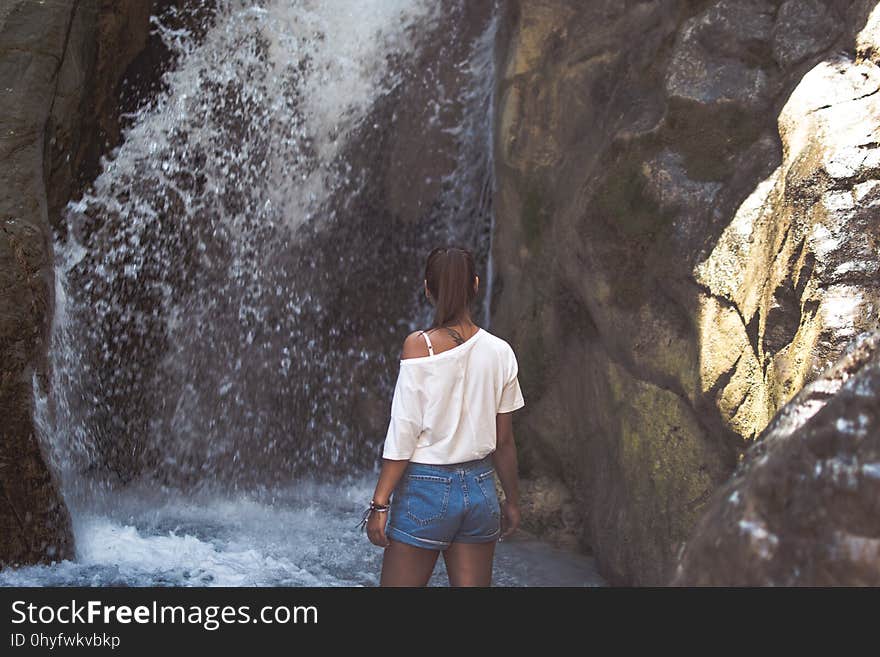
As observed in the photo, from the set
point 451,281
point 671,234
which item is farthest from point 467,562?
point 671,234

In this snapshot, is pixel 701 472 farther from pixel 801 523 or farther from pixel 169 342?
pixel 169 342

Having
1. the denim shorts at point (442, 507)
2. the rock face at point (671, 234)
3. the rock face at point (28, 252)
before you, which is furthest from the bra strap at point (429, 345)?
the rock face at point (28, 252)

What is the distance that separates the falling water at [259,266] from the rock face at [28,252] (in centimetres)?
74

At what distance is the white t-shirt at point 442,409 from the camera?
2.98 metres

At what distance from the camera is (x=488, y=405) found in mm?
3084

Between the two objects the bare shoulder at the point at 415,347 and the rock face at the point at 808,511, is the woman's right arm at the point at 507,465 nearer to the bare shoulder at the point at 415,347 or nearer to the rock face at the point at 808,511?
the bare shoulder at the point at 415,347

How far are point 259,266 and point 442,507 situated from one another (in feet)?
13.3

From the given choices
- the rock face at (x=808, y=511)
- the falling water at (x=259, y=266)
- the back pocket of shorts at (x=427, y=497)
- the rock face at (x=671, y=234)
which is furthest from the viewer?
the falling water at (x=259, y=266)

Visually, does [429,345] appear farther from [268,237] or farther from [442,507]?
[268,237]

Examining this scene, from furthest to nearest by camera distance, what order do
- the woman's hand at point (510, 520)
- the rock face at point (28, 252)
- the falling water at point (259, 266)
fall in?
1. the falling water at point (259, 266)
2. the rock face at point (28, 252)
3. the woman's hand at point (510, 520)

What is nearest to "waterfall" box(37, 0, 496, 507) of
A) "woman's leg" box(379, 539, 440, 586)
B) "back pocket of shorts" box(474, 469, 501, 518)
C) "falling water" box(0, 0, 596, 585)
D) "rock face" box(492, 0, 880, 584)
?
"falling water" box(0, 0, 596, 585)

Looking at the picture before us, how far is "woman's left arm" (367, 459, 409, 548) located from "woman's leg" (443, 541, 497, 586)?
0.21 meters

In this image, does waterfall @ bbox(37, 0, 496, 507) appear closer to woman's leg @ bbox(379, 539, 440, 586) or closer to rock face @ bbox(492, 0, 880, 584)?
rock face @ bbox(492, 0, 880, 584)

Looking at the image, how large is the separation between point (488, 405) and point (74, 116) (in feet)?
12.0
